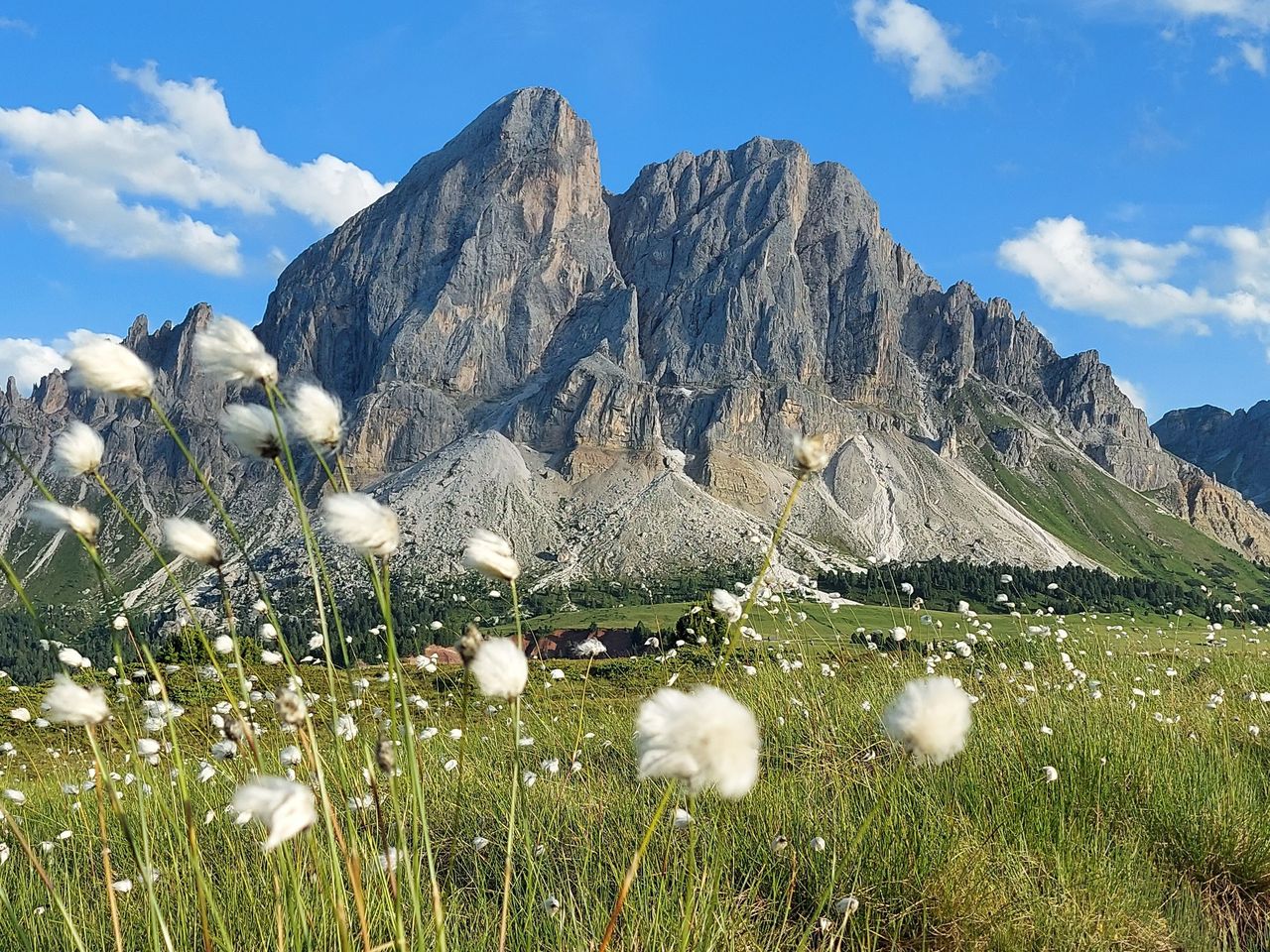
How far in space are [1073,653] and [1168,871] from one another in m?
5.23

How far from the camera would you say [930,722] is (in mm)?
1752

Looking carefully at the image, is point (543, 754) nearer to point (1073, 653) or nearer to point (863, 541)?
point (1073, 653)

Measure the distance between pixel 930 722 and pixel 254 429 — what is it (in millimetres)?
1835

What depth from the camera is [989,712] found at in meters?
6.66

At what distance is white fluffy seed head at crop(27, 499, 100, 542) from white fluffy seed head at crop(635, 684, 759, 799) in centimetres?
168

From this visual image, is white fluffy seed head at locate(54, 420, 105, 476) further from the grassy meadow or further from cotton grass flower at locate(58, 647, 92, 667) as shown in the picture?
cotton grass flower at locate(58, 647, 92, 667)

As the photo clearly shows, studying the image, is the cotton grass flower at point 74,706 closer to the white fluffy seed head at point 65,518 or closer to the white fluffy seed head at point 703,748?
the white fluffy seed head at point 65,518

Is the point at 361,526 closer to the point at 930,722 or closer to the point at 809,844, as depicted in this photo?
the point at 930,722

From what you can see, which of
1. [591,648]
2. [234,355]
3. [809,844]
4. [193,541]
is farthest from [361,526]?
[591,648]

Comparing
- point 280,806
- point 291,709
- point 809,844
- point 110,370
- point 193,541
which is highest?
point 110,370

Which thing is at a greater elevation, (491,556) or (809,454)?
(809,454)

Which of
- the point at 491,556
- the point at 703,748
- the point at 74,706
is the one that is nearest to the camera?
the point at 703,748

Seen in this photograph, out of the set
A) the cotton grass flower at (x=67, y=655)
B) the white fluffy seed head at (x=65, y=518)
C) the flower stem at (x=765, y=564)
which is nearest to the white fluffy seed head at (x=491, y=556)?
the flower stem at (x=765, y=564)

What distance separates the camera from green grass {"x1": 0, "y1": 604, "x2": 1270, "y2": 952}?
3.56m
